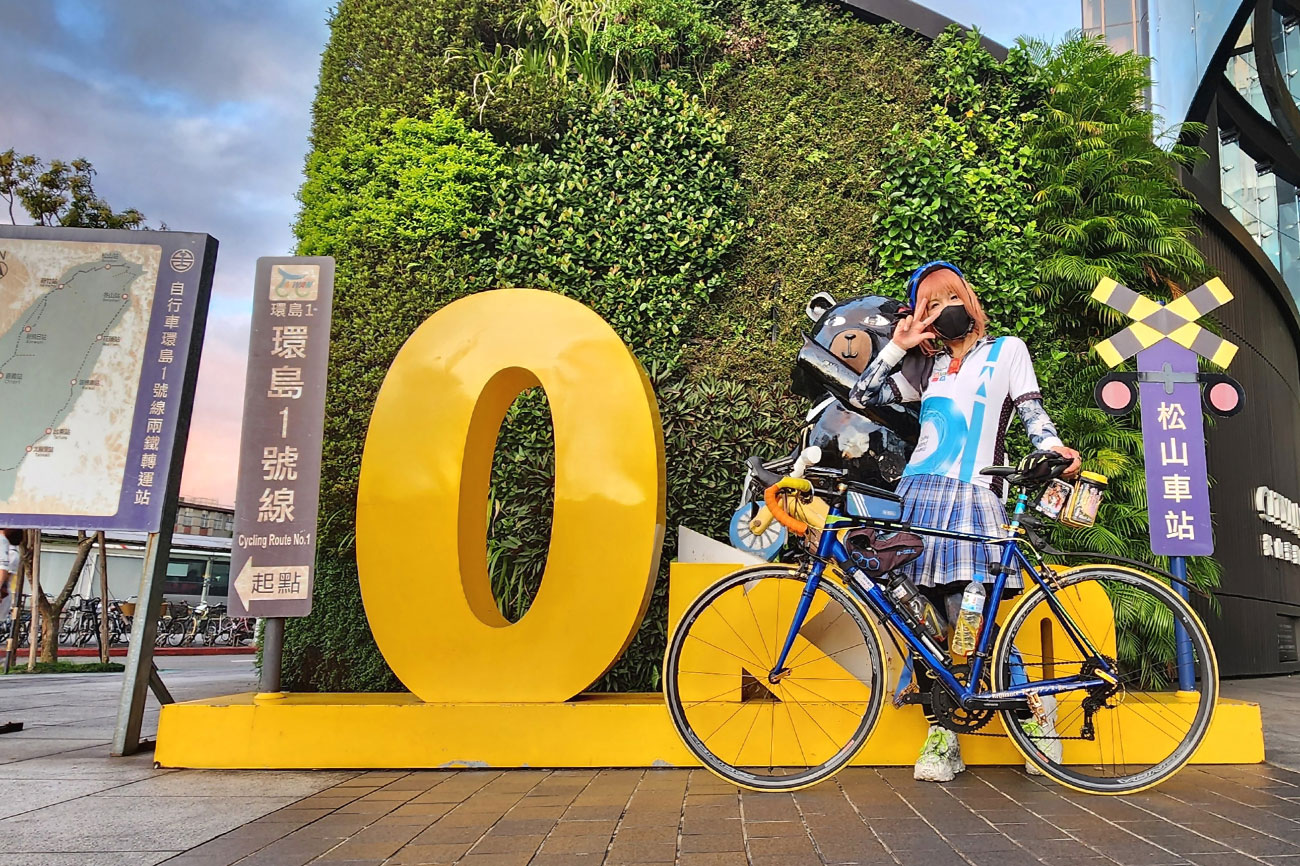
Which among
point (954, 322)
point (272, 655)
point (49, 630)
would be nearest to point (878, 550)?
point (954, 322)

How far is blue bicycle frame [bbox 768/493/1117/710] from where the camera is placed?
10.2 ft

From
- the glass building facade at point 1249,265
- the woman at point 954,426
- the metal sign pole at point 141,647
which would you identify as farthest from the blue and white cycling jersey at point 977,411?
the glass building facade at point 1249,265

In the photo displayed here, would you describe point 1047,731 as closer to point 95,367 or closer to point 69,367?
point 95,367

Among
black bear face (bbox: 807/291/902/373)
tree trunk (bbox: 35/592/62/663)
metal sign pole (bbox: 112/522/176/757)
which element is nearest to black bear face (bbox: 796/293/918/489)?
black bear face (bbox: 807/291/902/373)

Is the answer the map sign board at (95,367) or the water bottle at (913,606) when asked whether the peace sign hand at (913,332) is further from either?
the map sign board at (95,367)

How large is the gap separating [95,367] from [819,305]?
399 cm

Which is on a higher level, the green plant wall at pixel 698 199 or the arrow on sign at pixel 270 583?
the green plant wall at pixel 698 199

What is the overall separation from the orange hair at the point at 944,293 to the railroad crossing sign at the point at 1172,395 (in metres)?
0.81

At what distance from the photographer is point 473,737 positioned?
3852mm

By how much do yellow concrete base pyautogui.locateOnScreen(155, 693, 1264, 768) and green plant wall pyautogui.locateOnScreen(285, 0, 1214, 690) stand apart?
205 centimetres

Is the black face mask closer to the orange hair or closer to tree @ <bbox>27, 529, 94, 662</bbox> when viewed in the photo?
the orange hair

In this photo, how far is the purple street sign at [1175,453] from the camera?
418 centimetres

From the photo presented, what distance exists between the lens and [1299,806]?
120 inches

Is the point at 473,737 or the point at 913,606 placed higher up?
the point at 913,606
